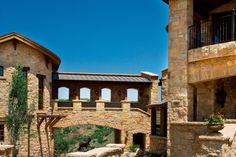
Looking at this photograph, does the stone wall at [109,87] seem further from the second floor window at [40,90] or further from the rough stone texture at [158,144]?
the rough stone texture at [158,144]

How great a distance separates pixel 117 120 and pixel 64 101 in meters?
4.56

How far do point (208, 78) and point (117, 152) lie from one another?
16.2ft

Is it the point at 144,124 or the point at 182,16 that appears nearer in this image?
the point at 182,16

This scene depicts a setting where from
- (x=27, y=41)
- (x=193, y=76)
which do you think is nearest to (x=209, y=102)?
(x=193, y=76)

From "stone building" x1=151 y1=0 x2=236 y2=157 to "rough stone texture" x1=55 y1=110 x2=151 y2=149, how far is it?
44.2ft

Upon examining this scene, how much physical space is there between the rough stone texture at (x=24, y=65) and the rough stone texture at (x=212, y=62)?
13.5 metres

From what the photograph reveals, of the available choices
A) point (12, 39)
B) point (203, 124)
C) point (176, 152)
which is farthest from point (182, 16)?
point (12, 39)

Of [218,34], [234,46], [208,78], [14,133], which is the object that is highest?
[218,34]

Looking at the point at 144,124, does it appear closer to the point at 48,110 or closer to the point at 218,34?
the point at 48,110

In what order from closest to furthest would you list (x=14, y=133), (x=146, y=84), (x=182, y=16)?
(x=182, y=16)
(x=14, y=133)
(x=146, y=84)

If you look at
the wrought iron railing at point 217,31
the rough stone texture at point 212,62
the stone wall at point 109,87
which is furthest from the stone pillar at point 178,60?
the stone wall at point 109,87

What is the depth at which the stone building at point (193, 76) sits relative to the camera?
13.5 metres

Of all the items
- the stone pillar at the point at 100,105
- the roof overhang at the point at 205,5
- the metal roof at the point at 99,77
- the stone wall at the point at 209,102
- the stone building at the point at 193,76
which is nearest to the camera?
the stone building at the point at 193,76

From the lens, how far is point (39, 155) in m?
25.1
